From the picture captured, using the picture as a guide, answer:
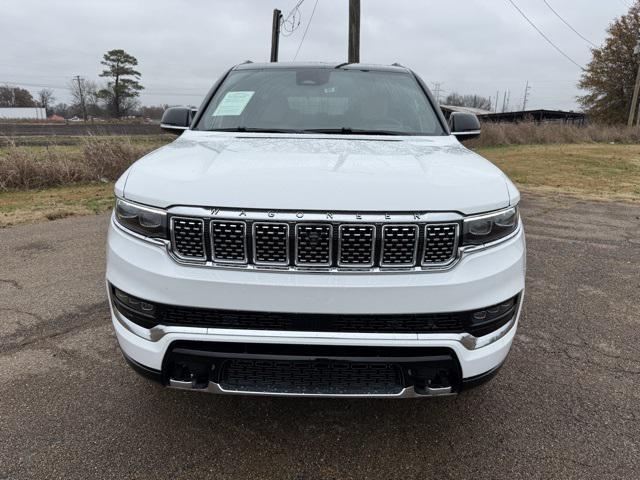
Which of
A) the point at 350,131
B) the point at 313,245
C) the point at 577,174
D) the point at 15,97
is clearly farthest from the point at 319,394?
the point at 15,97

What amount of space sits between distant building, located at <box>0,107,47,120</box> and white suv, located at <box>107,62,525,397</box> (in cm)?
9125

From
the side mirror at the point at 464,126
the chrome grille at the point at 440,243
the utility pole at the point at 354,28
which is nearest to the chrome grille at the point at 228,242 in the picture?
the chrome grille at the point at 440,243

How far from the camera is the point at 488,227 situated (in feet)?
6.42

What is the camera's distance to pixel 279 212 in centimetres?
181

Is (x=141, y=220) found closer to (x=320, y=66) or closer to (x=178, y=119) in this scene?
(x=178, y=119)

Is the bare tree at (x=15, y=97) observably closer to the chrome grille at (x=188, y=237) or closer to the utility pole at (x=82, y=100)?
the utility pole at (x=82, y=100)

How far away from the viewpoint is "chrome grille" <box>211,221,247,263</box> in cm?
182

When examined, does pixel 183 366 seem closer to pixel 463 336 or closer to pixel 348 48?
pixel 463 336

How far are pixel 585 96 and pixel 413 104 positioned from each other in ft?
167

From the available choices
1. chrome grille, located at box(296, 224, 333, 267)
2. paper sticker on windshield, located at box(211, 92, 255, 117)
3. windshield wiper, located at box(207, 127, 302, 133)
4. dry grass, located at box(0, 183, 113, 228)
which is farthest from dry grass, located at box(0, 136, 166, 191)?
chrome grille, located at box(296, 224, 333, 267)

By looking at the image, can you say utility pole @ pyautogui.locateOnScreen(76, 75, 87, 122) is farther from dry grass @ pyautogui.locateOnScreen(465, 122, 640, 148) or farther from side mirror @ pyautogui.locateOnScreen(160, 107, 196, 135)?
side mirror @ pyautogui.locateOnScreen(160, 107, 196, 135)

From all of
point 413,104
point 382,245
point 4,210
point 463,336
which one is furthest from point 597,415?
point 4,210

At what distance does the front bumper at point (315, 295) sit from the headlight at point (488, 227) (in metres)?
0.07

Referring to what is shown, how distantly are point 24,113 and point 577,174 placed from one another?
3598 inches
